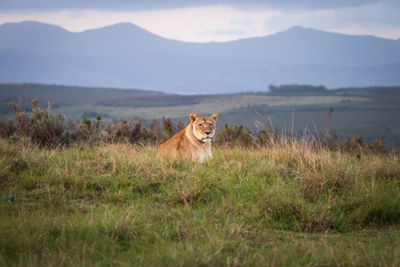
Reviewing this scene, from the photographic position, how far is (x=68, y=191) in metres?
5.82

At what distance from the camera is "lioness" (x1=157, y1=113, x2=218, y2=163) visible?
811cm

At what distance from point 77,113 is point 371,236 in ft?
387

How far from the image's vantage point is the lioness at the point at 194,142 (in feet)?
26.6

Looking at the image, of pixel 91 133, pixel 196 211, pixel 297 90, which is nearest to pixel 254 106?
pixel 297 90

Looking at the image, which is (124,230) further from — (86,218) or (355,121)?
Result: (355,121)

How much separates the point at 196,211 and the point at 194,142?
304 cm

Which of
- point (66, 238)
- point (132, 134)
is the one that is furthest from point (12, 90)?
point (66, 238)

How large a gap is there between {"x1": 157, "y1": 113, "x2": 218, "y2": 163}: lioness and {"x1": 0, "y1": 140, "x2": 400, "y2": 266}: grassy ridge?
0.46 metres

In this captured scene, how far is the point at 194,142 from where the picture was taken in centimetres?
834

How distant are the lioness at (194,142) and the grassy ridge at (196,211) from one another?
46 centimetres

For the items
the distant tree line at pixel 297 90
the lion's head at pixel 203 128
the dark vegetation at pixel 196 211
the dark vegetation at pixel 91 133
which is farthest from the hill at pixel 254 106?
the dark vegetation at pixel 196 211

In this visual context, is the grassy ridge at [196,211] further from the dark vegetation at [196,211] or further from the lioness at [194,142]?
the lioness at [194,142]

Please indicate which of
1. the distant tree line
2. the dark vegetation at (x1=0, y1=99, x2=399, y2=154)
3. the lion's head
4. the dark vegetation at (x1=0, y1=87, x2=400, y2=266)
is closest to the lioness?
the lion's head

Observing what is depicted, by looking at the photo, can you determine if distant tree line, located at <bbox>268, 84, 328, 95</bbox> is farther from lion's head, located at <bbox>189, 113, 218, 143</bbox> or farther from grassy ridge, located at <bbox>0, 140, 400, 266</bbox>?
grassy ridge, located at <bbox>0, 140, 400, 266</bbox>
